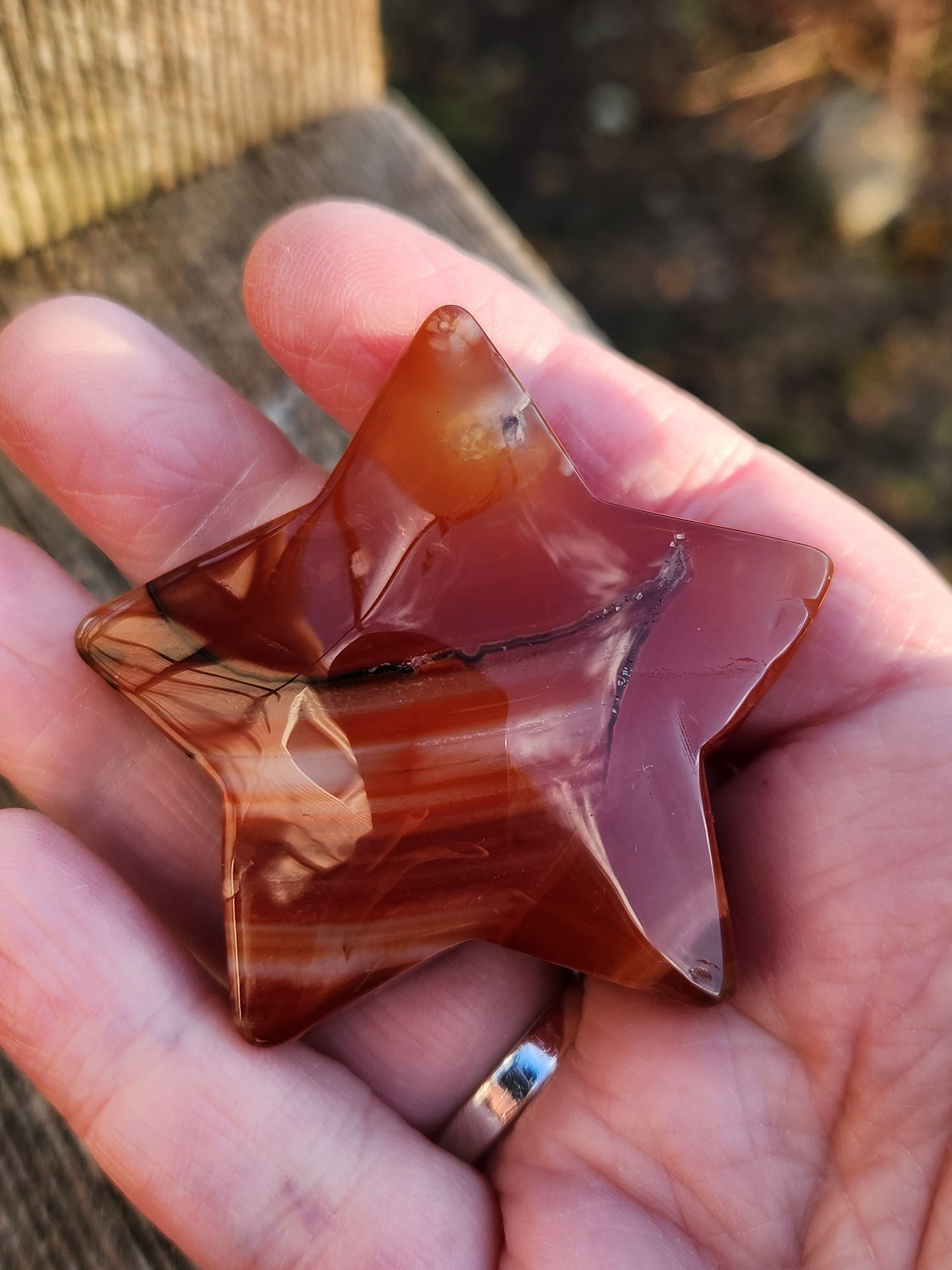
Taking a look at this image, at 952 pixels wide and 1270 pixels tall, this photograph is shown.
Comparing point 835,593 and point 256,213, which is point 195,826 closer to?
point 835,593

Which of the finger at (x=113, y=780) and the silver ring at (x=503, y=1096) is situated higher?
the finger at (x=113, y=780)

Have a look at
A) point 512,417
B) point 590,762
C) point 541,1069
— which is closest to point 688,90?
point 512,417

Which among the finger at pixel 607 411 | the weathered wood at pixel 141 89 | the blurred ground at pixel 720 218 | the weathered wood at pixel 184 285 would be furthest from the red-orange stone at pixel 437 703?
the blurred ground at pixel 720 218

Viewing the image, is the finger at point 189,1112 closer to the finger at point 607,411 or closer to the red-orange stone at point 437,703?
the red-orange stone at point 437,703

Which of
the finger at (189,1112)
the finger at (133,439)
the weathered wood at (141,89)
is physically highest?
the weathered wood at (141,89)

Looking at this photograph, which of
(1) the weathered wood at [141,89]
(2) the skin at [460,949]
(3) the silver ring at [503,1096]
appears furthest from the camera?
(1) the weathered wood at [141,89]

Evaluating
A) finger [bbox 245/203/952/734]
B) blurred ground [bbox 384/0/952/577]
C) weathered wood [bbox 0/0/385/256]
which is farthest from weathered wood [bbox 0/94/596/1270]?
blurred ground [bbox 384/0/952/577]

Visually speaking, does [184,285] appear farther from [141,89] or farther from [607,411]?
[607,411]
